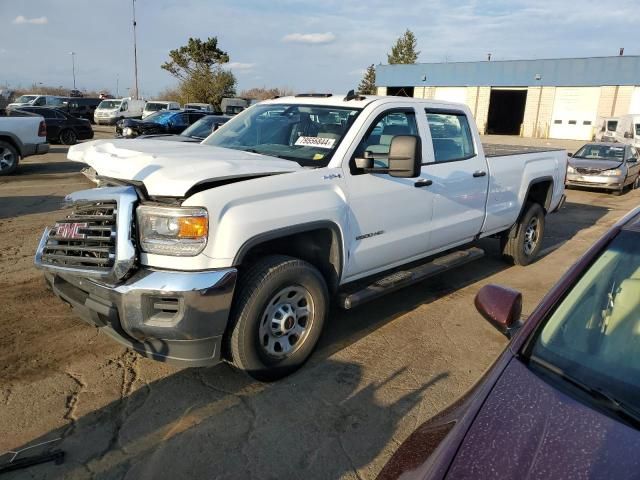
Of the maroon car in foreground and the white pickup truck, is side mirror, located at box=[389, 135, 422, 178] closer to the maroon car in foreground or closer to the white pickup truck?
the white pickup truck

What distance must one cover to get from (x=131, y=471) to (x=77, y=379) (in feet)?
3.71

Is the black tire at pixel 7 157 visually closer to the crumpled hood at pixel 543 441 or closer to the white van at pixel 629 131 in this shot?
the crumpled hood at pixel 543 441

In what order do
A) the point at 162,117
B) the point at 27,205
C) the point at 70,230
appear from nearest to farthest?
1. the point at 70,230
2. the point at 27,205
3. the point at 162,117

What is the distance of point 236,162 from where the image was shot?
3400mm

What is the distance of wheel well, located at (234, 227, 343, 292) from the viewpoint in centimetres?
373

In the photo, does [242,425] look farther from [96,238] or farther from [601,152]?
[601,152]

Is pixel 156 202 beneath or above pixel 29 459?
above

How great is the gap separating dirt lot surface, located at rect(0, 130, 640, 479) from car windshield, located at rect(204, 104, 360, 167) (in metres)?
1.57

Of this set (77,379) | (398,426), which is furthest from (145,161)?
(398,426)

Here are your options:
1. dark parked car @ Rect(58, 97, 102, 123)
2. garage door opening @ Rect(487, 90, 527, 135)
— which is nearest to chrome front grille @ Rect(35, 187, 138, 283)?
dark parked car @ Rect(58, 97, 102, 123)

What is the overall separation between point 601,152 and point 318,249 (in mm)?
14753

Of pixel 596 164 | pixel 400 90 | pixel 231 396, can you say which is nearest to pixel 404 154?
pixel 231 396

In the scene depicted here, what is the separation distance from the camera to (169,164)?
325cm

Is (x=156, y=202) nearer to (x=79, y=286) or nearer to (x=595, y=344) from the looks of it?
(x=79, y=286)
